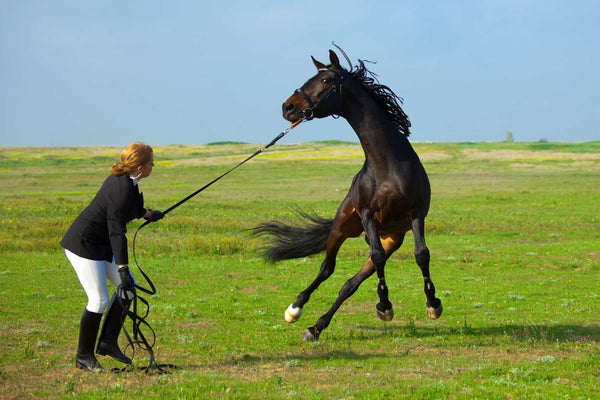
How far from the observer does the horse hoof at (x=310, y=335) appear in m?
8.13

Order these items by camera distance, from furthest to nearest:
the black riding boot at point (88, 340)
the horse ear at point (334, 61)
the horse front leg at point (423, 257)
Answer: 1. the horse ear at point (334, 61)
2. the horse front leg at point (423, 257)
3. the black riding boot at point (88, 340)

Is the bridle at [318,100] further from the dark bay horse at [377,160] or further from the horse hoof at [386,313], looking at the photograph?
the horse hoof at [386,313]

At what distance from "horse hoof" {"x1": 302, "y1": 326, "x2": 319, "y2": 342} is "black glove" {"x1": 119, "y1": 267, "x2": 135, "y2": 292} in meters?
2.70

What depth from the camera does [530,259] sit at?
627 inches

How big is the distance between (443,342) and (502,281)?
19.8 feet

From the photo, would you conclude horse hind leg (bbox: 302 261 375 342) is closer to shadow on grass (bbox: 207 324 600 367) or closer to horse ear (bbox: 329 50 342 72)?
shadow on grass (bbox: 207 324 600 367)

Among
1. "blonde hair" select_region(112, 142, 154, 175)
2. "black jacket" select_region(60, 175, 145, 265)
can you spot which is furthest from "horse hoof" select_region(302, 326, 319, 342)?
"blonde hair" select_region(112, 142, 154, 175)

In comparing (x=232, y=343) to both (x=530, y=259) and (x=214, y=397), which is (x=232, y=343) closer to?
(x=214, y=397)

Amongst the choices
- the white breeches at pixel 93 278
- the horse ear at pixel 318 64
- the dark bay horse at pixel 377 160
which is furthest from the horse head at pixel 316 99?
the white breeches at pixel 93 278

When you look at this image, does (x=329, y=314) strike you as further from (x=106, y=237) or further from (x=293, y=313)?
(x=106, y=237)

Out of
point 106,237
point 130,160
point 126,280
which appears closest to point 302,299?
point 126,280

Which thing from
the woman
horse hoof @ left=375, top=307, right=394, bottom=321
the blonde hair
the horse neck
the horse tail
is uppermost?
the horse neck

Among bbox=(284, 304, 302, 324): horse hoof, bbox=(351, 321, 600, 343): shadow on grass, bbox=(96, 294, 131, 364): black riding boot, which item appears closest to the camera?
bbox=(96, 294, 131, 364): black riding boot

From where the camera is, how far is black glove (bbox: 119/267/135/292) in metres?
6.12
